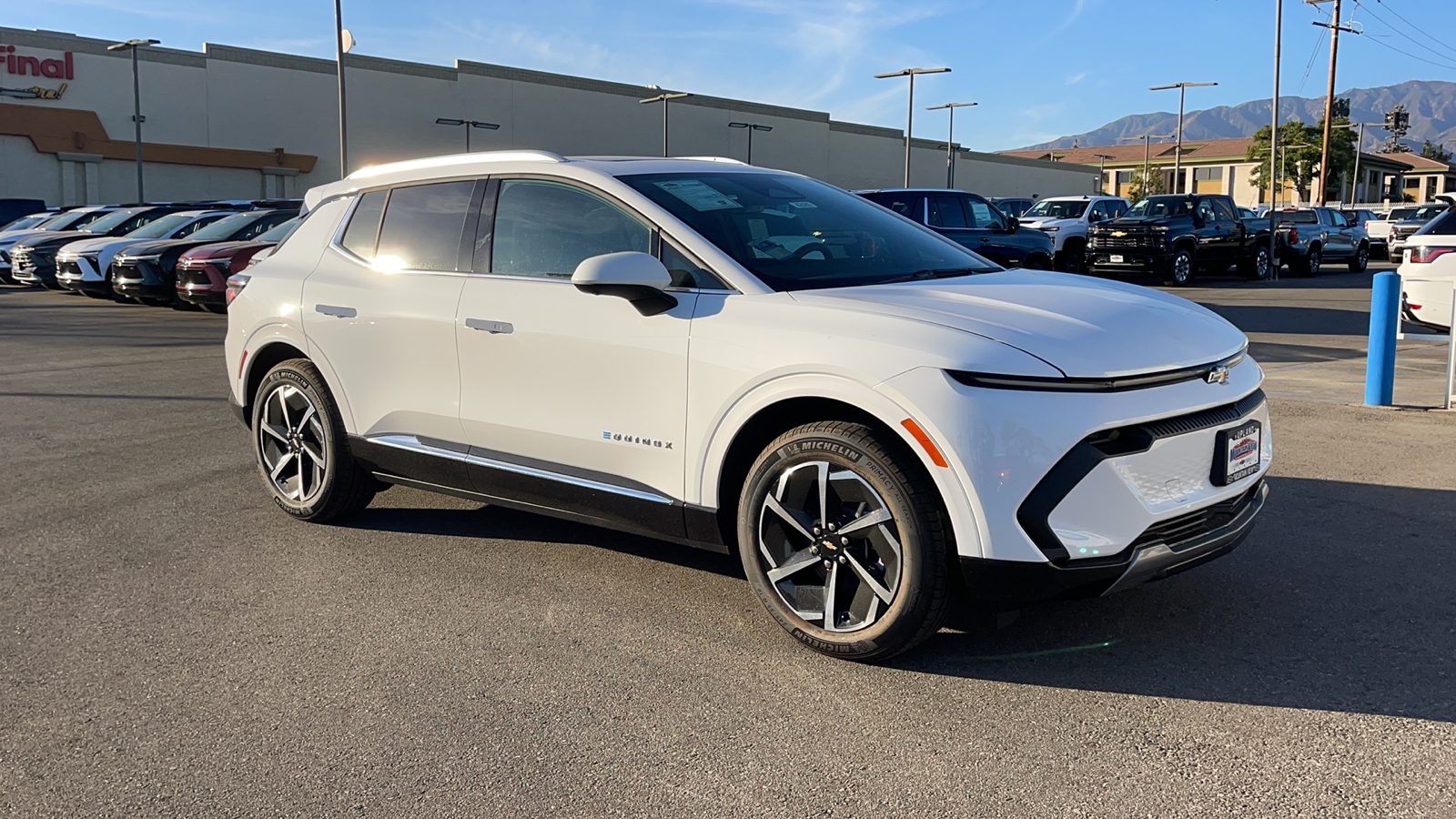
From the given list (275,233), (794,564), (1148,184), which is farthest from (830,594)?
(1148,184)

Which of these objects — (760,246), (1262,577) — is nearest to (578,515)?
(760,246)

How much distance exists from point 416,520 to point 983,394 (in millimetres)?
3271

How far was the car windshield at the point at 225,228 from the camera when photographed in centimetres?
1823

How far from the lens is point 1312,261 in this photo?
3033 cm

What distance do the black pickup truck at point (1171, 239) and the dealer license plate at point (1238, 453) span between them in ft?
67.1

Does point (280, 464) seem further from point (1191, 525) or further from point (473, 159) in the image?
point (1191, 525)

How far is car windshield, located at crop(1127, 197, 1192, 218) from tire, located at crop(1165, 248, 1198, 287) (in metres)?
0.78

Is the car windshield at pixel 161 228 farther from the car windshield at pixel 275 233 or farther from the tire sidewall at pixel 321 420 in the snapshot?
the tire sidewall at pixel 321 420

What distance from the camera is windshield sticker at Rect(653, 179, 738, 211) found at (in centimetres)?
440

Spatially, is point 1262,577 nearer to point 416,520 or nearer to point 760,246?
point 760,246

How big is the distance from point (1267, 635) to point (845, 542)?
1.53 metres

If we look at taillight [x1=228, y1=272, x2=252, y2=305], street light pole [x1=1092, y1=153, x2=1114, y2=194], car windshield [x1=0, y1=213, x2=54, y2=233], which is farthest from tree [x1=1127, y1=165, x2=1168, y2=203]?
taillight [x1=228, y1=272, x2=252, y2=305]

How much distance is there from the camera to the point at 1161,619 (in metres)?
4.16

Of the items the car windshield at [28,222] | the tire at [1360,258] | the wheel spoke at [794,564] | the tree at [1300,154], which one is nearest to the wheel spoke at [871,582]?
the wheel spoke at [794,564]
